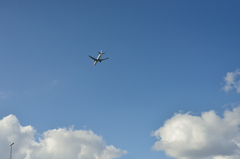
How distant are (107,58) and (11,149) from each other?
8590 cm

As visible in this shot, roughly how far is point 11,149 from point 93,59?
3108 inches

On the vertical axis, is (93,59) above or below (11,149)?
above

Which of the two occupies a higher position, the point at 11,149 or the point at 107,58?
the point at 107,58

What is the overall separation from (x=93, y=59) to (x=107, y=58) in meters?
9.33

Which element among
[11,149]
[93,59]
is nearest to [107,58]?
[93,59]

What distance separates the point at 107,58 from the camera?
195125 mm

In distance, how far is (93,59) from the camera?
640 feet

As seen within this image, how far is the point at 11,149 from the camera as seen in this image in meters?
190

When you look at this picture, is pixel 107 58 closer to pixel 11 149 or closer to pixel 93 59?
pixel 93 59
